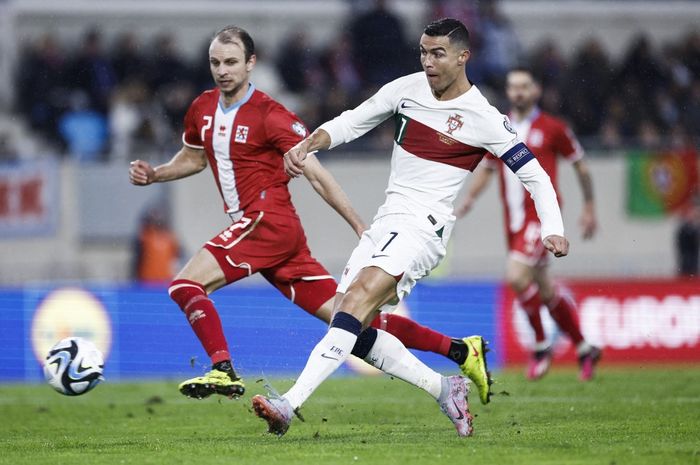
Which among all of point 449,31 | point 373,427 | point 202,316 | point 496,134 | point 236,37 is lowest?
point 373,427

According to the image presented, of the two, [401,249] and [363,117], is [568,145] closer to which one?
[363,117]

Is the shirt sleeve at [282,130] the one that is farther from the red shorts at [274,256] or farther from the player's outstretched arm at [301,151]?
the player's outstretched arm at [301,151]

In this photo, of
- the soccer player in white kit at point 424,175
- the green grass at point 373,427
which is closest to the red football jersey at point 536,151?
the green grass at point 373,427

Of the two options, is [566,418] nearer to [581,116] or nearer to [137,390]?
[137,390]

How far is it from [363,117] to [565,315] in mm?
5173

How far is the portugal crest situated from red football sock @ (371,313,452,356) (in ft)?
4.59

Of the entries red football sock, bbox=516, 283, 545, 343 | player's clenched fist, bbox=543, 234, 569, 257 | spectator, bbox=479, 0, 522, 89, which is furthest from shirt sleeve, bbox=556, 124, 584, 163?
spectator, bbox=479, 0, 522, 89

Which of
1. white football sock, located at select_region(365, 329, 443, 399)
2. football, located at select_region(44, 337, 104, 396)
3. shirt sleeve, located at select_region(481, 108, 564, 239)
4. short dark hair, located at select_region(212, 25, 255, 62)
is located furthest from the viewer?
short dark hair, located at select_region(212, 25, 255, 62)

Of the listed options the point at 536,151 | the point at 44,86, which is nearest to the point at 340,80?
the point at 44,86

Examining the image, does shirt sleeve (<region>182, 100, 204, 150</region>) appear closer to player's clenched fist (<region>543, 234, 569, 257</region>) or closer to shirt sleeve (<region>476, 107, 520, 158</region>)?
shirt sleeve (<region>476, 107, 520, 158</region>)

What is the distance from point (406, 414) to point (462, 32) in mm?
3170

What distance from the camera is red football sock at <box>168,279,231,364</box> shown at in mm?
8633

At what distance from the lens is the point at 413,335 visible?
29.7 ft

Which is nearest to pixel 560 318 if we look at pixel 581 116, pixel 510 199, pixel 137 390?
pixel 510 199
